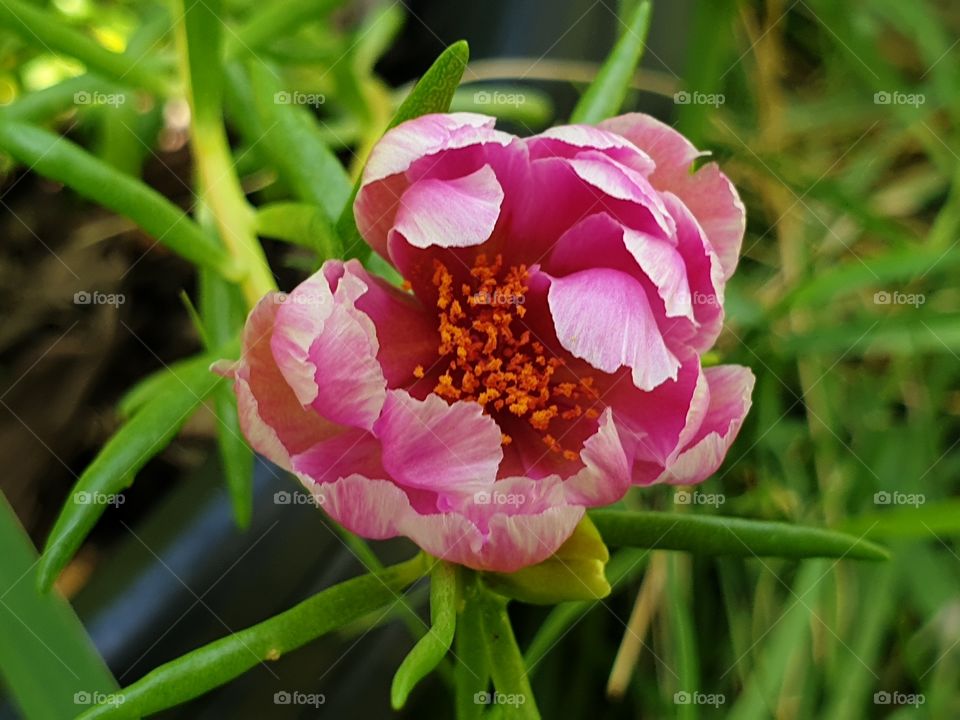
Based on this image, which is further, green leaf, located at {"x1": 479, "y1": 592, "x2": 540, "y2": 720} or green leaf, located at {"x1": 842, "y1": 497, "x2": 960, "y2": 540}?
green leaf, located at {"x1": 842, "y1": 497, "x2": 960, "y2": 540}

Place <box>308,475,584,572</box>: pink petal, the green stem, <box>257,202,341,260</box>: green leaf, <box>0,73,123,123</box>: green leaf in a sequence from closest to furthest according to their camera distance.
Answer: <box>308,475,584,572</box>: pink petal < <box>257,202,341,260</box>: green leaf < the green stem < <box>0,73,123,123</box>: green leaf

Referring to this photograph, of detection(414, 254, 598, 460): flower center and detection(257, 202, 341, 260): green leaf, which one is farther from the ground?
detection(257, 202, 341, 260): green leaf

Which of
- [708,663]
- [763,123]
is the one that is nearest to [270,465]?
[708,663]

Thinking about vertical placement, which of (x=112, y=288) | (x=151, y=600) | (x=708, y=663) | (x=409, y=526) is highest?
(x=112, y=288)

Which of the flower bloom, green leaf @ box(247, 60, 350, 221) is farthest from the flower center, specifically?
green leaf @ box(247, 60, 350, 221)

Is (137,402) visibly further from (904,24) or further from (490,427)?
(904,24)

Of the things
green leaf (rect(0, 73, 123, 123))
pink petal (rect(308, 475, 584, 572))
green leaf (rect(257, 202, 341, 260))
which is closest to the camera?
pink petal (rect(308, 475, 584, 572))

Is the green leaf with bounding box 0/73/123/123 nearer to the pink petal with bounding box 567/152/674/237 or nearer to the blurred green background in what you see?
the blurred green background
